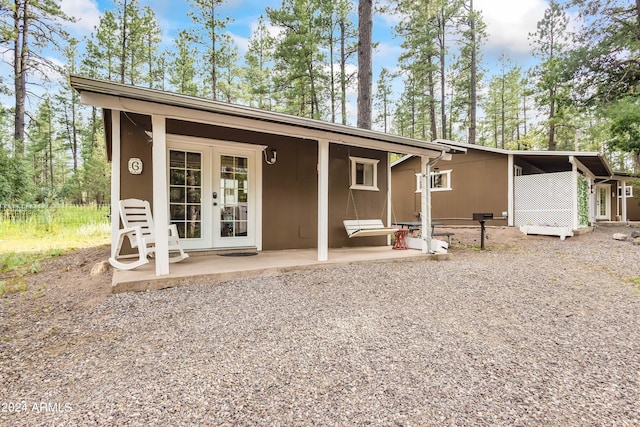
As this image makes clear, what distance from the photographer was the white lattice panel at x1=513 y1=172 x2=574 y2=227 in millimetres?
8852

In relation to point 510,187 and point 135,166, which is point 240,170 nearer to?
point 135,166

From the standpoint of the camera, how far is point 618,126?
836 cm

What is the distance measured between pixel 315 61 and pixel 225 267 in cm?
1326

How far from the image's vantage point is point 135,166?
14.2 ft

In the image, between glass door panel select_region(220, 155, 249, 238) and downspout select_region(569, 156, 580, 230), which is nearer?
glass door panel select_region(220, 155, 249, 238)

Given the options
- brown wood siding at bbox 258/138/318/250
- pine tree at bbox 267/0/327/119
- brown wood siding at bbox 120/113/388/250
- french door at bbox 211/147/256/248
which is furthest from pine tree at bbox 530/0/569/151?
french door at bbox 211/147/256/248

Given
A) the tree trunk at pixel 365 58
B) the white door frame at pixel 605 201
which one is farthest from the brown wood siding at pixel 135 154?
the white door frame at pixel 605 201

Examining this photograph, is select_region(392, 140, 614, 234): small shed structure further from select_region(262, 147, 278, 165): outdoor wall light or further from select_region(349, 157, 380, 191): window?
select_region(262, 147, 278, 165): outdoor wall light

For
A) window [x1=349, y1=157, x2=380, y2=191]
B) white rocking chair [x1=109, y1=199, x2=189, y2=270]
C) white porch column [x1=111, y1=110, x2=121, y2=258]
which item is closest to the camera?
white rocking chair [x1=109, y1=199, x2=189, y2=270]

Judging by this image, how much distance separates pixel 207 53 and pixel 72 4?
520cm

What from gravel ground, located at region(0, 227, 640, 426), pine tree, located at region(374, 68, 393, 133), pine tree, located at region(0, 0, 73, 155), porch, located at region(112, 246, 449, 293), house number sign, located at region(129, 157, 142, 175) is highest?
pine tree, located at region(374, 68, 393, 133)

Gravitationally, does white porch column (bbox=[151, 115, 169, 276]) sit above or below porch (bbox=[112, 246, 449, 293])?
above

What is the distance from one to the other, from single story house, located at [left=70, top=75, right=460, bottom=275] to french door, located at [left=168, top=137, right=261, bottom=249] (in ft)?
0.05

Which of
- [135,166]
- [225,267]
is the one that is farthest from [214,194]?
[225,267]
